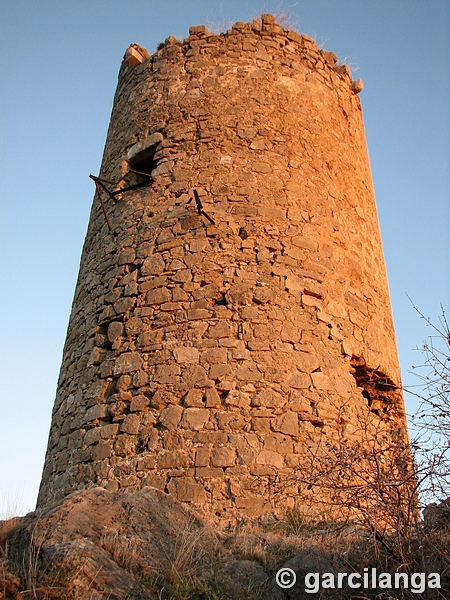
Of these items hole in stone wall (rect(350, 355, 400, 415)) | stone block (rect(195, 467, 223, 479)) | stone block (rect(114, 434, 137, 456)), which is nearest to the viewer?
stone block (rect(195, 467, 223, 479))

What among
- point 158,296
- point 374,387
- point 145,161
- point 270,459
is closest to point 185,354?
point 158,296

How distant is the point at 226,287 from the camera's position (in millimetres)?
5230

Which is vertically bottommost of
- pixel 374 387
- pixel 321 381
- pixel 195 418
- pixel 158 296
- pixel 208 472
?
pixel 208 472

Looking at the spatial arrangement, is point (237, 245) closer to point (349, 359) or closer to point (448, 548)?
point (349, 359)

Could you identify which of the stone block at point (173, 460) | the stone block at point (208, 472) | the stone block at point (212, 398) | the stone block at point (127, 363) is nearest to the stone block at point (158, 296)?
the stone block at point (127, 363)

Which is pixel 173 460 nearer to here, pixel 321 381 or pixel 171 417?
pixel 171 417

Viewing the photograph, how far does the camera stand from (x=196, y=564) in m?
3.37

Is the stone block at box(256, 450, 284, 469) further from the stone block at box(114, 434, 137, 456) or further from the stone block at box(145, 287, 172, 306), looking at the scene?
the stone block at box(145, 287, 172, 306)

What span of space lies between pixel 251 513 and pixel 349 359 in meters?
1.64

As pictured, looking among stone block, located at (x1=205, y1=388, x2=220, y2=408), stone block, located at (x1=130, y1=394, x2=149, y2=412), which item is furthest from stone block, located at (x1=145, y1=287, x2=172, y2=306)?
stone block, located at (x1=205, y1=388, x2=220, y2=408)

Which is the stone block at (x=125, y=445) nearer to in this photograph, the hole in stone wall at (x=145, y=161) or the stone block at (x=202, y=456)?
the stone block at (x=202, y=456)

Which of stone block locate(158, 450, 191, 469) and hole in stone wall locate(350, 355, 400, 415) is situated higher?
hole in stone wall locate(350, 355, 400, 415)

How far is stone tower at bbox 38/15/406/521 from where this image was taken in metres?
4.72

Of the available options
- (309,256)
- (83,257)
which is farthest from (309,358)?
(83,257)
